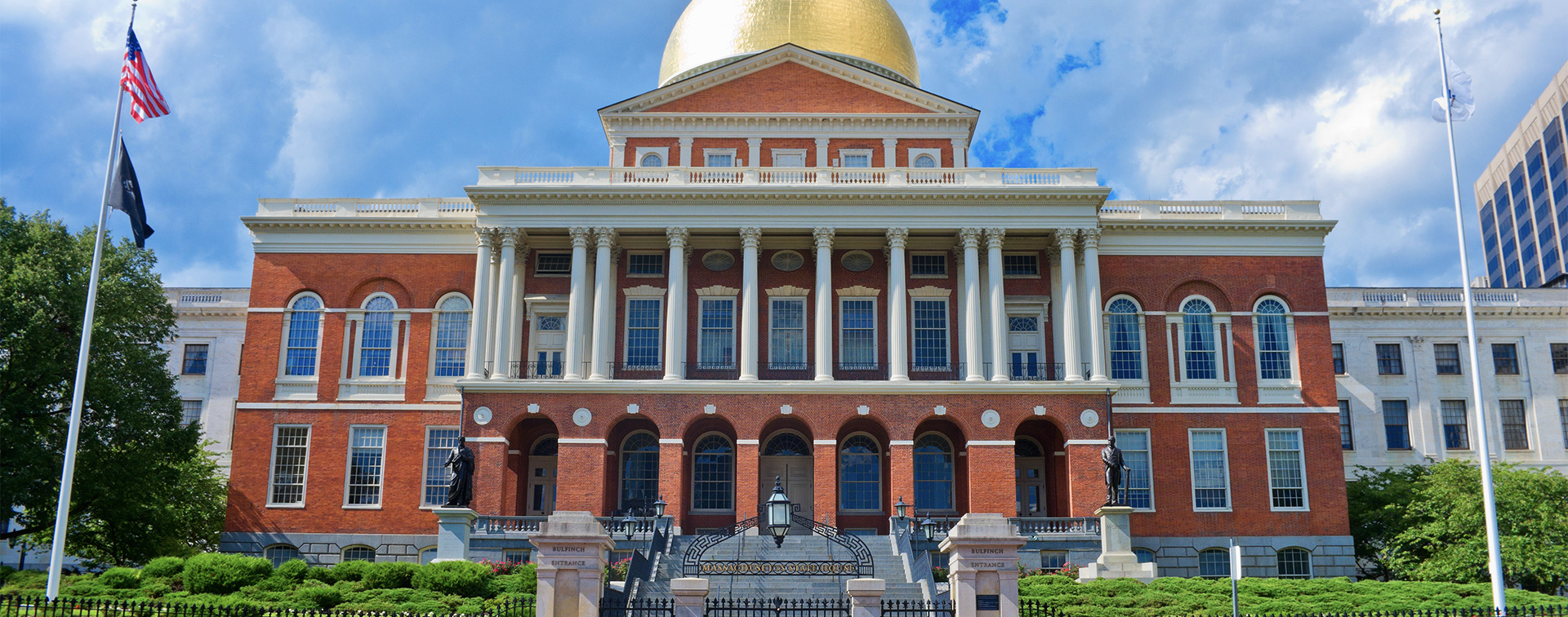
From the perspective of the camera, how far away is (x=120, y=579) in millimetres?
29234

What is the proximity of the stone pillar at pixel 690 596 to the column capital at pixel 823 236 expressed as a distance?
2307 centimetres

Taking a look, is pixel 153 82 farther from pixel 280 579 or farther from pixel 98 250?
pixel 280 579

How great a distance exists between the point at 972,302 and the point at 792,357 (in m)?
6.45

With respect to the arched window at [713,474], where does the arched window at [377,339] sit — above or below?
above

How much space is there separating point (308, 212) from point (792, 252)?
17.3m

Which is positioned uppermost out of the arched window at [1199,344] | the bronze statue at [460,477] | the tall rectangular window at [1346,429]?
the arched window at [1199,344]

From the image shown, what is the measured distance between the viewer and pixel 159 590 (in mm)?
28828

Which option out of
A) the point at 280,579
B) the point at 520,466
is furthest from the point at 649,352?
the point at 280,579

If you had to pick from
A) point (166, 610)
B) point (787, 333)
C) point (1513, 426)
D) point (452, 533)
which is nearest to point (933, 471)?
point (787, 333)

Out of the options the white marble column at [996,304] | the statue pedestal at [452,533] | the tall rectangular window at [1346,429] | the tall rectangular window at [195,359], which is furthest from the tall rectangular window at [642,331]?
the tall rectangular window at [1346,429]

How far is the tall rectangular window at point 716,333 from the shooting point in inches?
1706

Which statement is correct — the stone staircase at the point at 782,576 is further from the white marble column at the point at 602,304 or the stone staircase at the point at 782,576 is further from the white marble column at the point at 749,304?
the white marble column at the point at 602,304

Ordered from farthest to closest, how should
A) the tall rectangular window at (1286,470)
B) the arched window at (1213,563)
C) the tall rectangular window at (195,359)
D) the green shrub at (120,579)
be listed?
the tall rectangular window at (195,359) → the tall rectangular window at (1286,470) → the arched window at (1213,563) → the green shrub at (120,579)

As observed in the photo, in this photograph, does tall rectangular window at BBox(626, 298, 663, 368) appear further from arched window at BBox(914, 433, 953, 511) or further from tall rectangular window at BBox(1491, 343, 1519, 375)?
tall rectangular window at BBox(1491, 343, 1519, 375)
